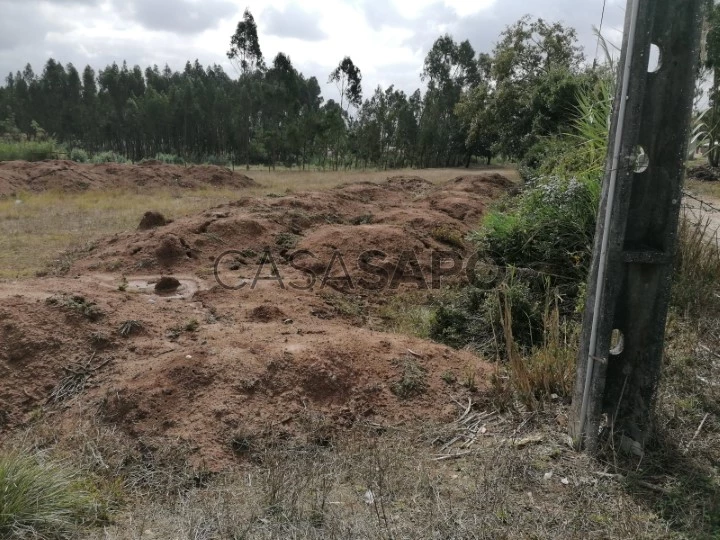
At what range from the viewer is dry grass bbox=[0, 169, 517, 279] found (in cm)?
956

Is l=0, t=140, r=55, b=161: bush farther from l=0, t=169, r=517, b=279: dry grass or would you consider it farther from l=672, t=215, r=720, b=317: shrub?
l=672, t=215, r=720, b=317: shrub

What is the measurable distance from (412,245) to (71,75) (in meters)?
52.7

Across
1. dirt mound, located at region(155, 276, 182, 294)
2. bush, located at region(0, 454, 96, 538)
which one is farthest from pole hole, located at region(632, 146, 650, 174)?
dirt mound, located at region(155, 276, 182, 294)

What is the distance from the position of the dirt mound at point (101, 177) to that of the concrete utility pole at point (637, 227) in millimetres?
19406

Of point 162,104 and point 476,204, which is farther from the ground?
point 162,104

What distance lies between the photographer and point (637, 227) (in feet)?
9.66

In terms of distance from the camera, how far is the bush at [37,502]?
99.0 inches

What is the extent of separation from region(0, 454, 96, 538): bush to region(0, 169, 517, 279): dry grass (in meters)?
6.25

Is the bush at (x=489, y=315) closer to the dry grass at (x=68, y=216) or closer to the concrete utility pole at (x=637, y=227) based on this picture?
the concrete utility pole at (x=637, y=227)

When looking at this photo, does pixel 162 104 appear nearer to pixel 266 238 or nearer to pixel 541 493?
pixel 266 238

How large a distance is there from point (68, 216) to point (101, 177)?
859 cm

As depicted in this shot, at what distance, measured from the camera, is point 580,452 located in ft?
10.1

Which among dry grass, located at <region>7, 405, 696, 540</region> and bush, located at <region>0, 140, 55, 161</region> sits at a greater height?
bush, located at <region>0, 140, 55, 161</region>

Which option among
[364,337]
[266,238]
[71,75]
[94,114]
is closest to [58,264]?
[266,238]
